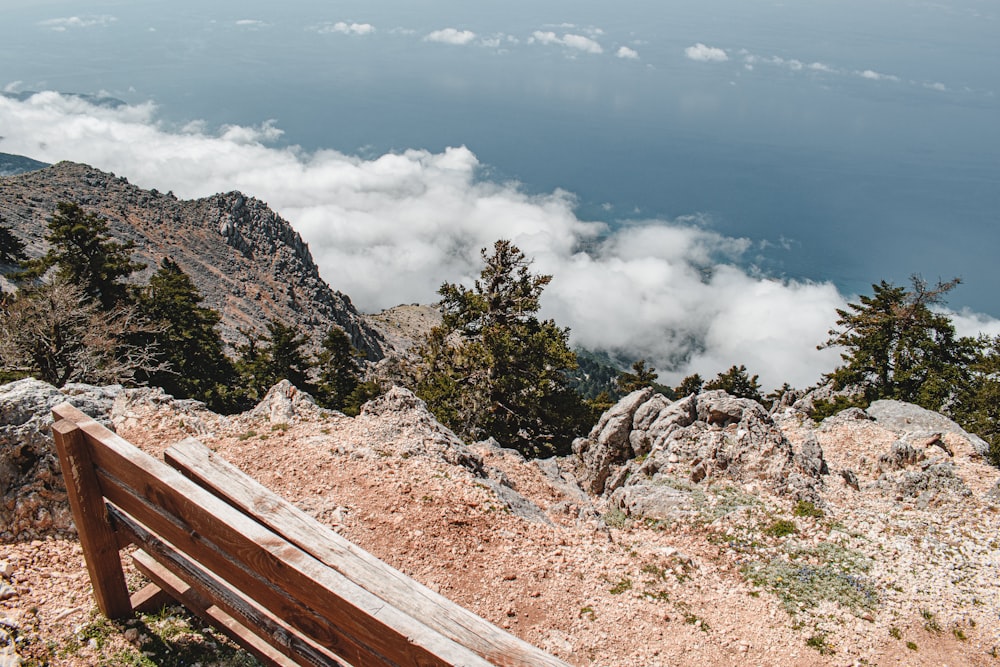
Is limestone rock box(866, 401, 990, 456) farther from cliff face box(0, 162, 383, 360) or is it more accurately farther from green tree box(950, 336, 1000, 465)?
cliff face box(0, 162, 383, 360)

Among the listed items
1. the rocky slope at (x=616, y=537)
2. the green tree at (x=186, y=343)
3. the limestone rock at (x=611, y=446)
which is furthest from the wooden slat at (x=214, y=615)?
the green tree at (x=186, y=343)

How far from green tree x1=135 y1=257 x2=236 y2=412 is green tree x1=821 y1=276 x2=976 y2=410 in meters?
54.0

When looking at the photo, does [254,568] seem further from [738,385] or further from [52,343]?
[738,385]

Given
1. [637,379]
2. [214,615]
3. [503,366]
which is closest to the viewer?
[214,615]

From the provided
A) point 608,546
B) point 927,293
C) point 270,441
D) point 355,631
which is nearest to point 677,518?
point 608,546

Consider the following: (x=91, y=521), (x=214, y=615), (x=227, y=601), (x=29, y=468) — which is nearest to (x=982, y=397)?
(x=214, y=615)

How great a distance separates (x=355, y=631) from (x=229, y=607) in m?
2.11

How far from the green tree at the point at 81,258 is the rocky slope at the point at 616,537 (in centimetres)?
3218

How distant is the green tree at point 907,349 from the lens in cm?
3844

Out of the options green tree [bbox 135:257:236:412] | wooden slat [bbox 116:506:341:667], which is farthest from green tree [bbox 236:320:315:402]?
wooden slat [bbox 116:506:341:667]

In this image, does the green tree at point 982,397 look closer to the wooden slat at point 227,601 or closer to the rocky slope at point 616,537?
the rocky slope at point 616,537

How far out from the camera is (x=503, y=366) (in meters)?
33.5

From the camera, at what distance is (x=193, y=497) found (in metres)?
4.77

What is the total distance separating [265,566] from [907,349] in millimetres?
48570
